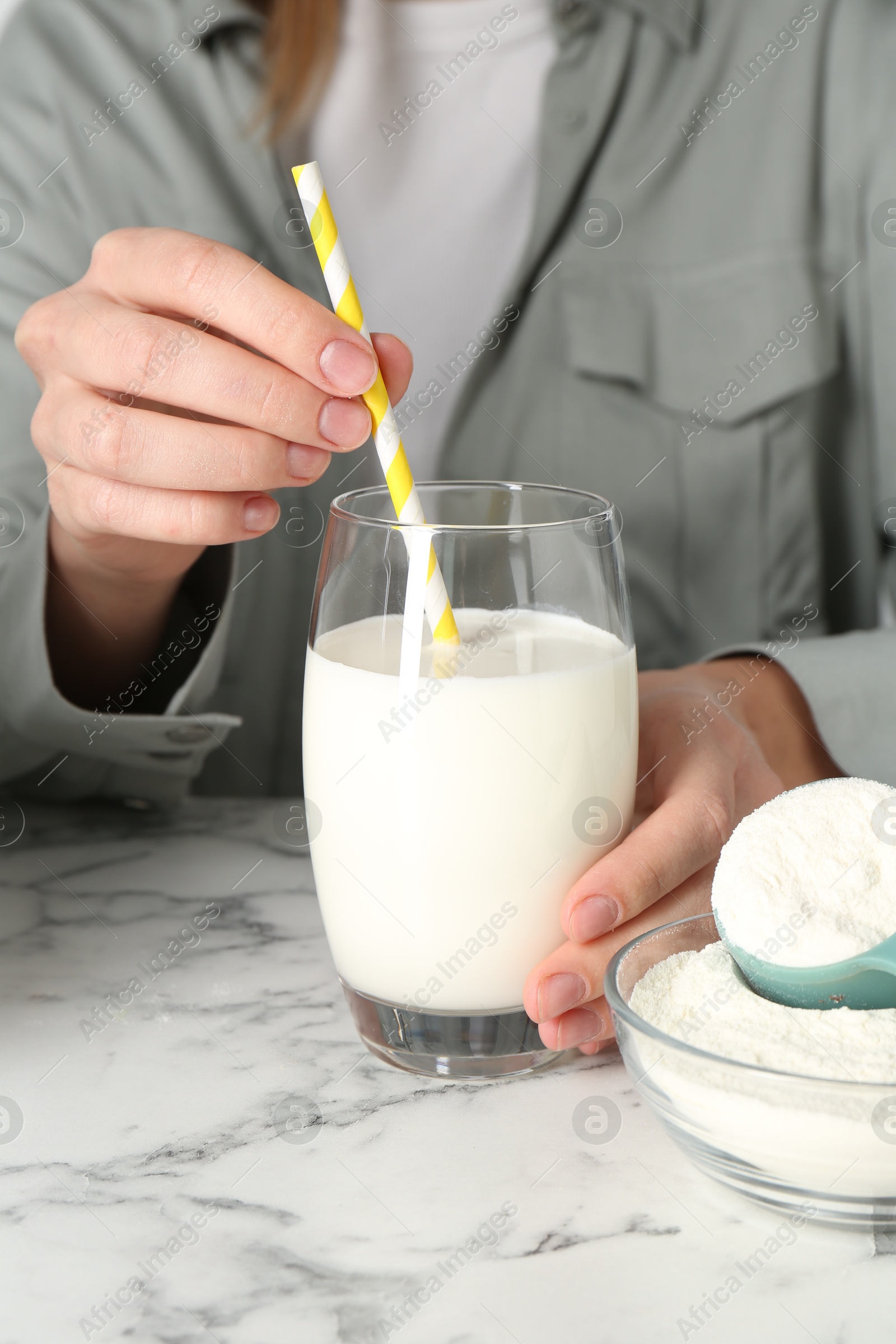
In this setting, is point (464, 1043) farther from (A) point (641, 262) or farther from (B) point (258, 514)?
(A) point (641, 262)

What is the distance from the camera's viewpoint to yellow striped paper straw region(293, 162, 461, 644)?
65cm

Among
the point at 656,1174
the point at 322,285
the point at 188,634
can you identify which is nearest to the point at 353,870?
the point at 656,1174

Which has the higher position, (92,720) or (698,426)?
(698,426)

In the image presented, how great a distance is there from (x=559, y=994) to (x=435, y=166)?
41.4 inches

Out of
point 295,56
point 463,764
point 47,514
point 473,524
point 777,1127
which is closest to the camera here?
point 777,1127

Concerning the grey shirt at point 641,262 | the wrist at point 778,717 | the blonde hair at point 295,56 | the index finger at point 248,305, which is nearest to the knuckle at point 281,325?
the index finger at point 248,305

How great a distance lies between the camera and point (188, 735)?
98cm

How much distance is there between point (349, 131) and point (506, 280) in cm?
24

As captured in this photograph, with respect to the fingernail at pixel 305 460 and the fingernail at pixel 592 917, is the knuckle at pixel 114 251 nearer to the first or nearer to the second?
the fingernail at pixel 305 460

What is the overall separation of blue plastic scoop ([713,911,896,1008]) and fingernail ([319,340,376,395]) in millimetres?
359

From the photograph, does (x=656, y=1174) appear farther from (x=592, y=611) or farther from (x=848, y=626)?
(x=848, y=626)

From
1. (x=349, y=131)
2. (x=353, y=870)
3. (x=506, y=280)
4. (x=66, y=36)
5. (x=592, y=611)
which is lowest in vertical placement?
(x=353, y=870)

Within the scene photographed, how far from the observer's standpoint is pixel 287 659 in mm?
1371

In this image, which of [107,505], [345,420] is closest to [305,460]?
[345,420]
